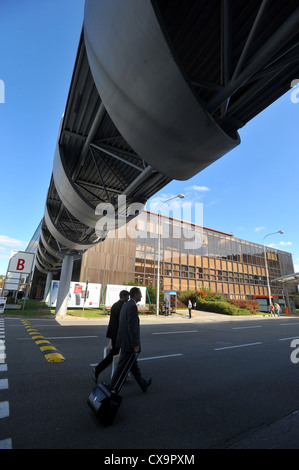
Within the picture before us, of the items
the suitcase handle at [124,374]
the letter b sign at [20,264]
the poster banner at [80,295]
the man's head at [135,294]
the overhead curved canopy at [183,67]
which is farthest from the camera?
the poster banner at [80,295]

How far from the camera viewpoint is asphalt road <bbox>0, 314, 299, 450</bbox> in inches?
107

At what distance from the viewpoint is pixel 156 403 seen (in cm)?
375

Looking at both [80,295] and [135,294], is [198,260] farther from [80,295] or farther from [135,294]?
[135,294]

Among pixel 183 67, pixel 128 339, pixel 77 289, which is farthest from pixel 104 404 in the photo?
pixel 77 289

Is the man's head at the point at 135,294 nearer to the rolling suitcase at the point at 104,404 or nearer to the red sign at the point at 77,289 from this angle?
the rolling suitcase at the point at 104,404

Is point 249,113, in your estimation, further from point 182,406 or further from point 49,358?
point 49,358

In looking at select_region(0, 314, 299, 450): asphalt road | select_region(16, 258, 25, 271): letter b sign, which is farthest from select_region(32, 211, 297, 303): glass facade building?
select_region(0, 314, 299, 450): asphalt road

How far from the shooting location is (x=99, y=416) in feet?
9.79

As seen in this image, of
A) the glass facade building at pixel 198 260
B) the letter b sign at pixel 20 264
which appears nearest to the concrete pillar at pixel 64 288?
the letter b sign at pixel 20 264

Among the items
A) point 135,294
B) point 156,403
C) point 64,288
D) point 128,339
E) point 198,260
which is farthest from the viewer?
point 198,260

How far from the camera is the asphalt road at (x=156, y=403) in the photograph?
2721 millimetres

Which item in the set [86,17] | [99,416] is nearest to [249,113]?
[86,17]

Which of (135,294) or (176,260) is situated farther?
(176,260)

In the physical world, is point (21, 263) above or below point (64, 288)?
above
